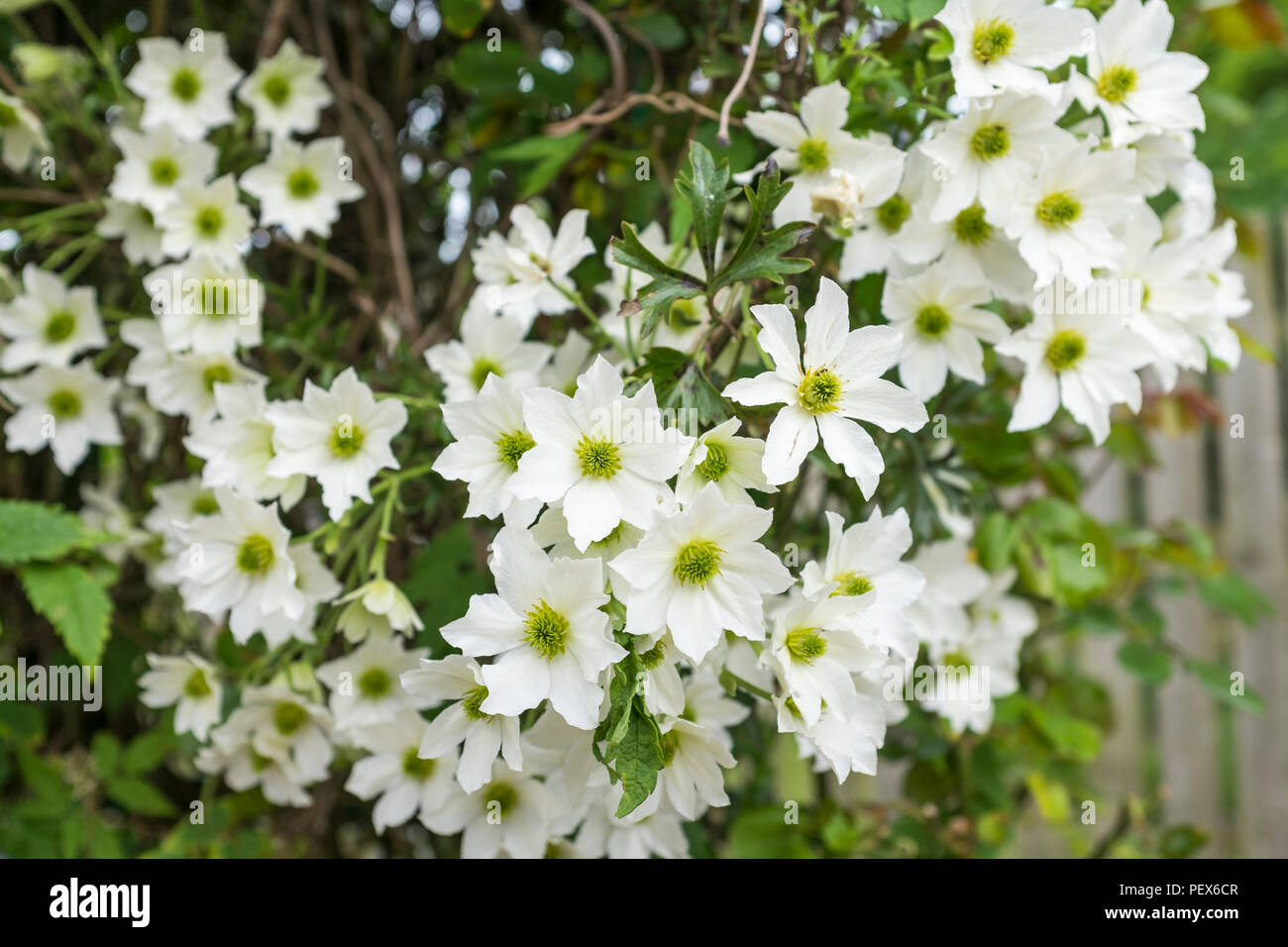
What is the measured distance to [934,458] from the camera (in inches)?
38.0

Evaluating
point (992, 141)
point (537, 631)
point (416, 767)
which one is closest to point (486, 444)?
point (537, 631)

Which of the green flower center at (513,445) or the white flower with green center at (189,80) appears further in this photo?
the white flower with green center at (189,80)

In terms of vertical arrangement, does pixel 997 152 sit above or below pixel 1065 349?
above

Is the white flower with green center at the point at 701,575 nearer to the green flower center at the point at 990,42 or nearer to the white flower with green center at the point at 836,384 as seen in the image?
the white flower with green center at the point at 836,384

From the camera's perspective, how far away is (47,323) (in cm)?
111

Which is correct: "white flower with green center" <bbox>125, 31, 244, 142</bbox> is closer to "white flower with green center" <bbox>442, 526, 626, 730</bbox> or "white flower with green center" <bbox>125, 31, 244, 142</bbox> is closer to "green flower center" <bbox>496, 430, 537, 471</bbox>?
"green flower center" <bbox>496, 430, 537, 471</bbox>

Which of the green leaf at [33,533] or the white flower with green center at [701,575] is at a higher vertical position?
the green leaf at [33,533]

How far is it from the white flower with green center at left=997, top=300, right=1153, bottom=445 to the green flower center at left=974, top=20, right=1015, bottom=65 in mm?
228

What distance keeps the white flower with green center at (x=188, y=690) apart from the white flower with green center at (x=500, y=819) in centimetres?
27

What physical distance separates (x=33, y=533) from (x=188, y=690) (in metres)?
0.22

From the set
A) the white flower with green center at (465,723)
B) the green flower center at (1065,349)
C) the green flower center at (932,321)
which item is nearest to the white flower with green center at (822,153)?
the green flower center at (932,321)

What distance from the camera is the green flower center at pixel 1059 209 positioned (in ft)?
2.61

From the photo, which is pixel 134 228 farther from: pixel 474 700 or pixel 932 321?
pixel 932 321

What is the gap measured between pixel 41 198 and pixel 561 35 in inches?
28.1
